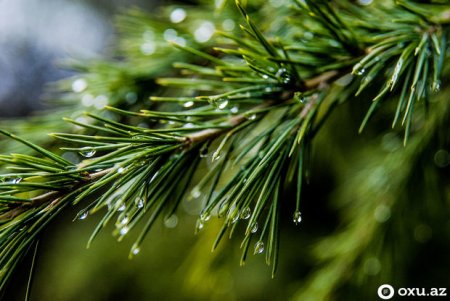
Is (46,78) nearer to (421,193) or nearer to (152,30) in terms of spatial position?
(152,30)

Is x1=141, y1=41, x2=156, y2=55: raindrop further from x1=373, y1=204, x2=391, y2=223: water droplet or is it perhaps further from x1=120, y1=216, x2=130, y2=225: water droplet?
x1=373, y1=204, x2=391, y2=223: water droplet

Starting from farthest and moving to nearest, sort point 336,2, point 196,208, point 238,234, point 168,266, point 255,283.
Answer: point 168,266
point 255,283
point 196,208
point 238,234
point 336,2

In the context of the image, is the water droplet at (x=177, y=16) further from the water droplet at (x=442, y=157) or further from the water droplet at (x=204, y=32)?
the water droplet at (x=442, y=157)

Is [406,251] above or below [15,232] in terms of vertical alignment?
below

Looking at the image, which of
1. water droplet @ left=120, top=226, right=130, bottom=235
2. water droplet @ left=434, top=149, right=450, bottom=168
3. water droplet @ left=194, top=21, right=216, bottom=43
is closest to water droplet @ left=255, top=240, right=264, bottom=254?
water droplet @ left=120, top=226, right=130, bottom=235

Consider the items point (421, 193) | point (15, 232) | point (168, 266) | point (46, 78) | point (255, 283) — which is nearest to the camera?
point (15, 232)

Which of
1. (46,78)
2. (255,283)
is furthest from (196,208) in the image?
(46,78)

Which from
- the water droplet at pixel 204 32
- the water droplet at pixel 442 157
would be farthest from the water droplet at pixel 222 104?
the water droplet at pixel 442 157
